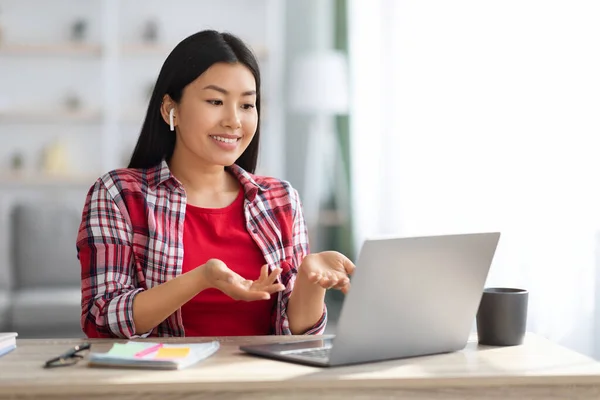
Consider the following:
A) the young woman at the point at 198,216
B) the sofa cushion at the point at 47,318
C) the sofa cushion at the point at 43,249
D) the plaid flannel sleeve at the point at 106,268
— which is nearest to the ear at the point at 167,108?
the young woman at the point at 198,216

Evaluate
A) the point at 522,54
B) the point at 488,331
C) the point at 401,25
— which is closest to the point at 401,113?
the point at 401,25

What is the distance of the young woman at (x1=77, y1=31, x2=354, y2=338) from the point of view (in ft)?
6.16

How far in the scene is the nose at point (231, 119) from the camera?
6.45 ft

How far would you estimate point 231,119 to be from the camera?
1.96m

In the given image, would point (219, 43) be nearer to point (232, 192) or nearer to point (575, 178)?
point (232, 192)

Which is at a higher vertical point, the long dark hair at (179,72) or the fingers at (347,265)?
the long dark hair at (179,72)

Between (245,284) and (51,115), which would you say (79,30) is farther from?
(245,284)

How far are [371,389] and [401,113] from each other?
3260 millimetres

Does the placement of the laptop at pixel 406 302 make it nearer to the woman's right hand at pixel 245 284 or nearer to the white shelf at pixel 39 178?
the woman's right hand at pixel 245 284

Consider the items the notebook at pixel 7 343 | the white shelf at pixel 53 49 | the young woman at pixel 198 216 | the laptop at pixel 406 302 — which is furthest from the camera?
the white shelf at pixel 53 49

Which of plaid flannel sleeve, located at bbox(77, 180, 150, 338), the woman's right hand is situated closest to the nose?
plaid flannel sleeve, located at bbox(77, 180, 150, 338)

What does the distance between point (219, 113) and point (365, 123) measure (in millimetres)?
3044

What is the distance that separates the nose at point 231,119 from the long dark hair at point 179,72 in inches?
4.5

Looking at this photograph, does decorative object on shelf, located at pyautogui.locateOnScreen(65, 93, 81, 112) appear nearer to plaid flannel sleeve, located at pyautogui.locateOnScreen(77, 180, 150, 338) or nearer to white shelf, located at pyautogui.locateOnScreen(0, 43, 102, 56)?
white shelf, located at pyautogui.locateOnScreen(0, 43, 102, 56)
